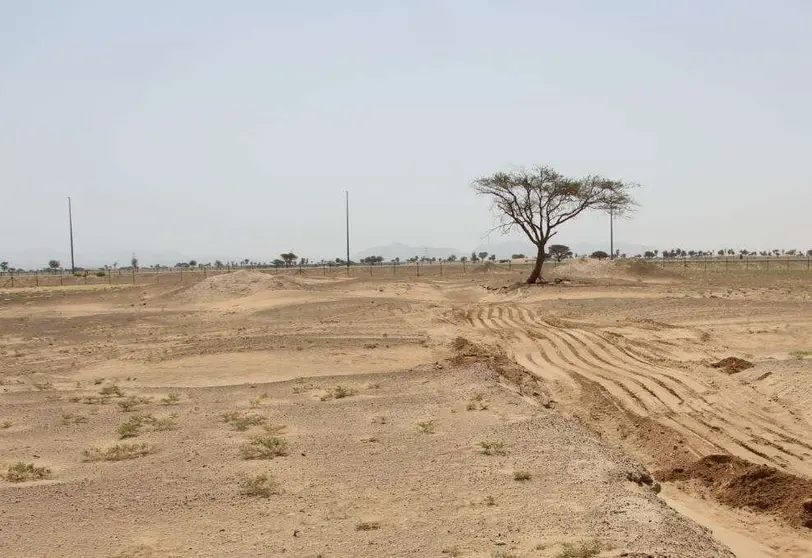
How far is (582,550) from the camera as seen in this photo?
5.55 m

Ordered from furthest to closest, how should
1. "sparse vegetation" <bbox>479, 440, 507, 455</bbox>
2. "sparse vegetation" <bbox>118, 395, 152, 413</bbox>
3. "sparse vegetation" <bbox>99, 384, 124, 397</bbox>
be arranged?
"sparse vegetation" <bbox>99, 384, 124, 397</bbox>
"sparse vegetation" <bbox>118, 395, 152, 413</bbox>
"sparse vegetation" <bbox>479, 440, 507, 455</bbox>

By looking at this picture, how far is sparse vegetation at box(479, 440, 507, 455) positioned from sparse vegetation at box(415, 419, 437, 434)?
3.62 ft

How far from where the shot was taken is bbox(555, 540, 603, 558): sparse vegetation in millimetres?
5486

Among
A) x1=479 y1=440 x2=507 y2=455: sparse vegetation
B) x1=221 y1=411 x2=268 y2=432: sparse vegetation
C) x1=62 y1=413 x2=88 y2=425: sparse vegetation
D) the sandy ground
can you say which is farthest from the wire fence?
x1=479 y1=440 x2=507 y2=455: sparse vegetation

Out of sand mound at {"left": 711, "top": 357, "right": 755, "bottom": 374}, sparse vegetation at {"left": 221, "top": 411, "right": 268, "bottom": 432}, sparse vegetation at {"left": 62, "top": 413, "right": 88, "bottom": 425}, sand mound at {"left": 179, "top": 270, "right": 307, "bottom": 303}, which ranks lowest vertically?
sparse vegetation at {"left": 62, "top": 413, "right": 88, "bottom": 425}

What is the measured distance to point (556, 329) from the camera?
21.1m

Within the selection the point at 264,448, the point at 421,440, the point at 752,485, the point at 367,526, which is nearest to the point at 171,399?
the point at 264,448

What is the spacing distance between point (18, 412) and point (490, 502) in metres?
9.41

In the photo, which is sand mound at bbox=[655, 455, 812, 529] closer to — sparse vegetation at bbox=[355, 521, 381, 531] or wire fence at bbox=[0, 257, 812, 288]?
sparse vegetation at bbox=[355, 521, 381, 531]

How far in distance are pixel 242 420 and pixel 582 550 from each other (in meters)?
6.72

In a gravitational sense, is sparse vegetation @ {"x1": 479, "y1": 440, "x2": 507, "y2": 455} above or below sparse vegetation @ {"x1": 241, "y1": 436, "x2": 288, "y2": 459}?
above

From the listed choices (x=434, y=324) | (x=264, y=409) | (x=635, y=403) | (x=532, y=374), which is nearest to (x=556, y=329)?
(x=434, y=324)

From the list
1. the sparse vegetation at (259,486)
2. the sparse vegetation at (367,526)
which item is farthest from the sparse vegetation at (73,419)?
the sparse vegetation at (367,526)

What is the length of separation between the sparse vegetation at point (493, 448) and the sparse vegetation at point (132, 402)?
6762mm
